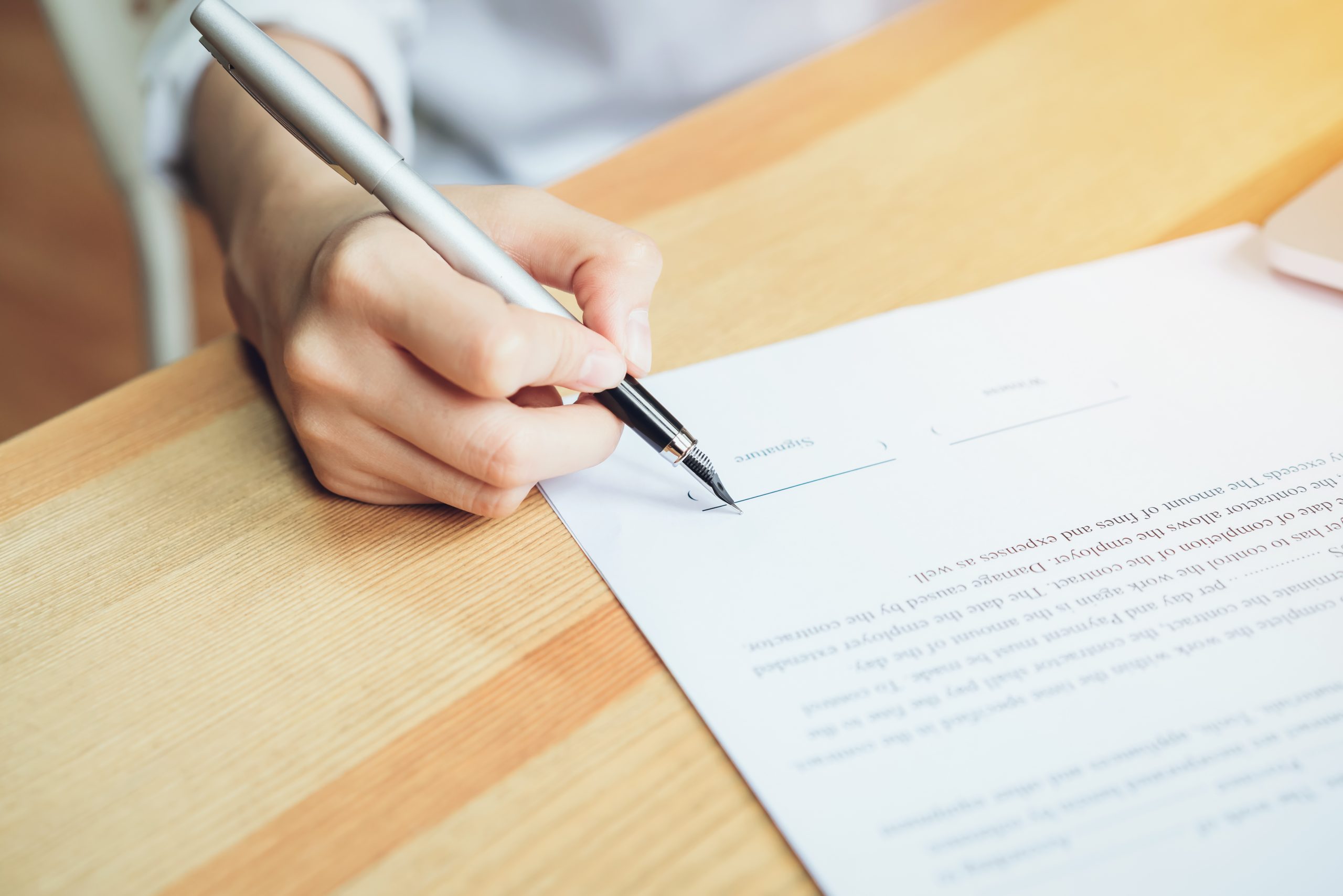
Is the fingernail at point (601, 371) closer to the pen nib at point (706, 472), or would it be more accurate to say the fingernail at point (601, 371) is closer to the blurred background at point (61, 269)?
the pen nib at point (706, 472)

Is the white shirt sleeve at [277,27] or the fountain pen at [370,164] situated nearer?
the fountain pen at [370,164]

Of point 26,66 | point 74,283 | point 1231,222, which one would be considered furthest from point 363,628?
point 26,66

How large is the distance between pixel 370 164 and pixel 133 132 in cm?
50

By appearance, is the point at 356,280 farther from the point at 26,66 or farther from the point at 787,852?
the point at 26,66

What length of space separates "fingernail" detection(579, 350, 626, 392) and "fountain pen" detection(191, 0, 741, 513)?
0.01 metres

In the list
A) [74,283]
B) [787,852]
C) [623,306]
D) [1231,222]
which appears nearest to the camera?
[787,852]

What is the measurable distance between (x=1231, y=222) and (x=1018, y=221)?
0.11 metres

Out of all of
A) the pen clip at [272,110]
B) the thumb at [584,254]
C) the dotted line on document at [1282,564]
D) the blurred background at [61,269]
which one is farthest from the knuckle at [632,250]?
the blurred background at [61,269]

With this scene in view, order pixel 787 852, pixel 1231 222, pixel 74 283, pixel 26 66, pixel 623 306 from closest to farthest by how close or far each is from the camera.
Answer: pixel 787 852, pixel 623 306, pixel 1231 222, pixel 74 283, pixel 26 66

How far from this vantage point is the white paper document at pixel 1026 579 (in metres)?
0.25

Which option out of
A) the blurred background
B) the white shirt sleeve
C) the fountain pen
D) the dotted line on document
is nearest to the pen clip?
the fountain pen

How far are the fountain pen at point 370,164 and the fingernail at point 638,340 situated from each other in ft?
0.08

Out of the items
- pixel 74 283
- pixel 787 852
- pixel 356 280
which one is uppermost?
pixel 356 280

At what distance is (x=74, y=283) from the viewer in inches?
65.1
